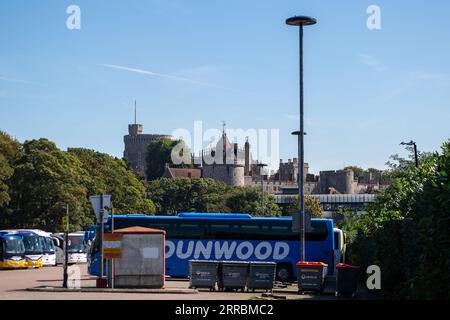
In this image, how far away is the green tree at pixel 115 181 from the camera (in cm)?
10288

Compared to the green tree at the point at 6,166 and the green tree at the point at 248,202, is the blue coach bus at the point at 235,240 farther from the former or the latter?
the green tree at the point at 248,202

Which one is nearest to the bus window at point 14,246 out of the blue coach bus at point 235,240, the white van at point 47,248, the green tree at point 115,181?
the white van at point 47,248

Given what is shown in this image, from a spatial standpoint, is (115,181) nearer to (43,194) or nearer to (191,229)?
(43,194)

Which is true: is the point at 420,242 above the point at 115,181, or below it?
below

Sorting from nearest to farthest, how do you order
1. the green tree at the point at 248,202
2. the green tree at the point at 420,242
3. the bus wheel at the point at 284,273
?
the green tree at the point at 420,242 → the bus wheel at the point at 284,273 → the green tree at the point at 248,202

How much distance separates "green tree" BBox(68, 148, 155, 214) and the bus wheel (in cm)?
5712

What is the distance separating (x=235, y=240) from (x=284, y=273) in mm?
2801

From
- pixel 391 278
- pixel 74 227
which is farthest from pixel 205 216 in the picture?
pixel 74 227

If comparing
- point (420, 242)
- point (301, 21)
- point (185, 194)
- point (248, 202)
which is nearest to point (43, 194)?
point (248, 202)

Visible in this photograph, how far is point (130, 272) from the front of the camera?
94.3 feet

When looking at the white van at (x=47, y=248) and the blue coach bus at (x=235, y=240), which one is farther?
the white van at (x=47, y=248)

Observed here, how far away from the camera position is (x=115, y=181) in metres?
107
